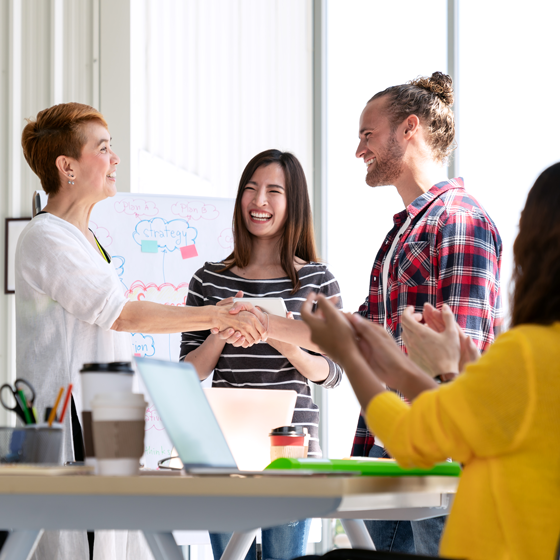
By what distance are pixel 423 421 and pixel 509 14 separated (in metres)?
3.65

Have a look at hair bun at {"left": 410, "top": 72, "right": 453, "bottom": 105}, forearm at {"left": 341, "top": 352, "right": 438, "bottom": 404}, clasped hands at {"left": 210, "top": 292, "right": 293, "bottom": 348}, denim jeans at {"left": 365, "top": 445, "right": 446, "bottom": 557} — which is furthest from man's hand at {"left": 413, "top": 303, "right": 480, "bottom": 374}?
hair bun at {"left": 410, "top": 72, "right": 453, "bottom": 105}

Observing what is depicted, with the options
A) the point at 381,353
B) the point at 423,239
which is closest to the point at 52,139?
the point at 423,239

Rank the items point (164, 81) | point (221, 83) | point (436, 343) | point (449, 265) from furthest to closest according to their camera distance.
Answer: point (221, 83) < point (164, 81) < point (449, 265) < point (436, 343)

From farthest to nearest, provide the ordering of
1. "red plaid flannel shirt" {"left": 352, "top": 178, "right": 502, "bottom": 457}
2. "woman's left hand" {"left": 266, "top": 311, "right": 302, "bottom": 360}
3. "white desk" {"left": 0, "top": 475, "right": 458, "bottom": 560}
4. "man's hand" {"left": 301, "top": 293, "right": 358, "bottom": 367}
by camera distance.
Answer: "woman's left hand" {"left": 266, "top": 311, "right": 302, "bottom": 360}
"red plaid flannel shirt" {"left": 352, "top": 178, "right": 502, "bottom": 457}
"man's hand" {"left": 301, "top": 293, "right": 358, "bottom": 367}
"white desk" {"left": 0, "top": 475, "right": 458, "bottom": 560}

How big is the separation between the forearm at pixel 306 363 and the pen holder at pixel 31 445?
129cm

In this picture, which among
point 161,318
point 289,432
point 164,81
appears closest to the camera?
point 289,432

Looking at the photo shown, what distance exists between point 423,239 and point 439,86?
71 centimetres

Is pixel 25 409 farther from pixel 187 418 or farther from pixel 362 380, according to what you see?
pixel 362 380

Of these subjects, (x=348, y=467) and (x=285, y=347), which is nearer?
(x=348, y=467)

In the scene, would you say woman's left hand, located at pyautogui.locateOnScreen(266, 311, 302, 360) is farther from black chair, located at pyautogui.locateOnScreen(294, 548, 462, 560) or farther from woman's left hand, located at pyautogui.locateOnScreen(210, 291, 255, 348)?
black chair, located at pyautogui.locateOnScreen(294, 548, 462, 560)

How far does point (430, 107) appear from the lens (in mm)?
2412

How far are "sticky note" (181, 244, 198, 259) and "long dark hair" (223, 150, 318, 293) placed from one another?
0.93 meters

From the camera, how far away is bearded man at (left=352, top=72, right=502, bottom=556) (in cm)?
187

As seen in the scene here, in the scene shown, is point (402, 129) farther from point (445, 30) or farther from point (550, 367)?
point (445, 30)
